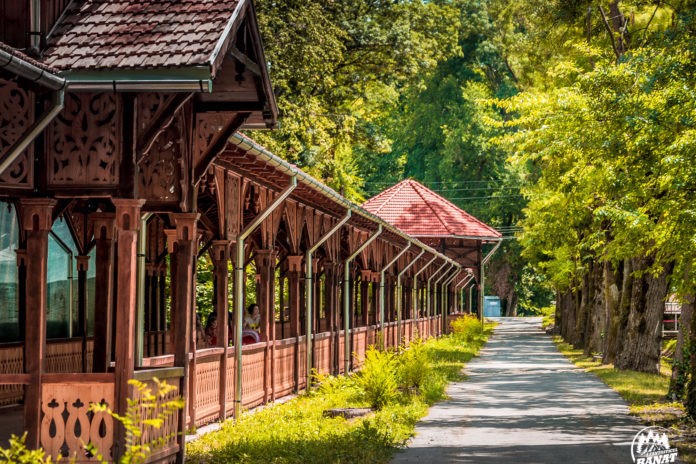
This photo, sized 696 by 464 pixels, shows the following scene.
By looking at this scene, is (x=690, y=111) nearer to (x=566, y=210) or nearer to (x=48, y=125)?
(x=48, y=125)

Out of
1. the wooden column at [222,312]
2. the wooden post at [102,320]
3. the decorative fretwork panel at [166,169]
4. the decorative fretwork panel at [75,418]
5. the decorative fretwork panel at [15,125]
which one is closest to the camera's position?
the decorative fretwork panel at [15,125]

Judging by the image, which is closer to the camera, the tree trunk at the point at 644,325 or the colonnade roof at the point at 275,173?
the colonnade roof at the point at 275,173

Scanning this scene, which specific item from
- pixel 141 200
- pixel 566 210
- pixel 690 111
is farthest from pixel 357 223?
pixel 141 200

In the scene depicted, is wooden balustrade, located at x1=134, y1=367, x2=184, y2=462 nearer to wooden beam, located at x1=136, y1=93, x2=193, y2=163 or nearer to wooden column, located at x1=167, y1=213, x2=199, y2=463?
wooden column, located at x1=167, y1=213, x2=199, y2=463

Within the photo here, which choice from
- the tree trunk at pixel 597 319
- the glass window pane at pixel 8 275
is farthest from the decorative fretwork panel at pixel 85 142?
the tree trunk at pixel 597 319

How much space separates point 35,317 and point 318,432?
5.39 meters

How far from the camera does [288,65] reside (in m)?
31.7

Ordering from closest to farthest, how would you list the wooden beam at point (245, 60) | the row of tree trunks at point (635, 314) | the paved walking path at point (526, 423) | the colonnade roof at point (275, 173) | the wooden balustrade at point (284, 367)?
the wooden beam at point (245, 60) < the paved walking path at point (526, 423) < the colonnade roof at point (275, 173) < the wooden balustrade at point (284, 367) < the row of tree trunks at point (635, 314)

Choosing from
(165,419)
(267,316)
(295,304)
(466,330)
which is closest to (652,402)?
(267,316)

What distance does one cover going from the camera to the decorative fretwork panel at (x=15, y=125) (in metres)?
9.72

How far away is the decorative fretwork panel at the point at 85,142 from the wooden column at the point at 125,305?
0.32 meters

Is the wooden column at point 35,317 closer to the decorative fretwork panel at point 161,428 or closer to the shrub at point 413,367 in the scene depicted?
the decorative fretwork panel at point 161,428

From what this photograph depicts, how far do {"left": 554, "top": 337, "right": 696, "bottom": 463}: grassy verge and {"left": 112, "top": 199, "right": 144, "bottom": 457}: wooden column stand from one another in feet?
19.5

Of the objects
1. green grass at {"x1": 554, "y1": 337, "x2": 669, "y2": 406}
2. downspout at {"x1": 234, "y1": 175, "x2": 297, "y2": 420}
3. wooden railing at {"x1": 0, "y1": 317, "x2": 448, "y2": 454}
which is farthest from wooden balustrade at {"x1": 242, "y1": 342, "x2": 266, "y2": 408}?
green grass at {"x1": 554, "y1": 337, "x2": 669, "y2": 406}
